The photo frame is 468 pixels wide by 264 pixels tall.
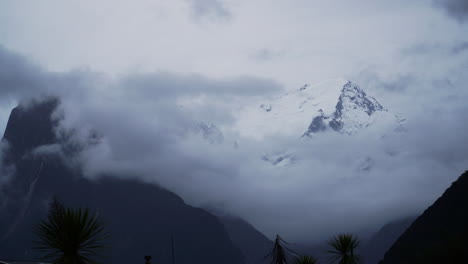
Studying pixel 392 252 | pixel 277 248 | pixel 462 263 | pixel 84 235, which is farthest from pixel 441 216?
pixel 84 235

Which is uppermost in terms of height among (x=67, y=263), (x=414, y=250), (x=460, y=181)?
(x=460, y=181)

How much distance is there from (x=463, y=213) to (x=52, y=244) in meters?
83.0

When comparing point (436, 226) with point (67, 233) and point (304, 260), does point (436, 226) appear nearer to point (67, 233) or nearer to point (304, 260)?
point (304, 260)

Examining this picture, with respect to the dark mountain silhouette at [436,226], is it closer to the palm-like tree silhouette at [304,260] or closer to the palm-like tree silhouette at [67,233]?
the palm-like tree silhouette at [304,260]

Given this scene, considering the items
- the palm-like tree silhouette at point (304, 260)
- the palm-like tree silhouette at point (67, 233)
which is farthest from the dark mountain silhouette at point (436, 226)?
the palm-like tree silhouette at point (67, 233)

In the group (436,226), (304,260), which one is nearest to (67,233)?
(304,260)

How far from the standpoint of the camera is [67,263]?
3556 cm

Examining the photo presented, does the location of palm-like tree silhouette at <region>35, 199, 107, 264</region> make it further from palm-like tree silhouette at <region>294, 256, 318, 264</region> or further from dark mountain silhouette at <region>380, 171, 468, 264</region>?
dark mountain silhouette at <region>380, 171, 468, 264</region>

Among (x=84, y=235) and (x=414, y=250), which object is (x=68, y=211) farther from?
(x=414, y=250)

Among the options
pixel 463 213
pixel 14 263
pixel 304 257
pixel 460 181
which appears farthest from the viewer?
pixel 460 181

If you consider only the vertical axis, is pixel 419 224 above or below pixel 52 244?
above

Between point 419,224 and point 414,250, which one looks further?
point 419,224

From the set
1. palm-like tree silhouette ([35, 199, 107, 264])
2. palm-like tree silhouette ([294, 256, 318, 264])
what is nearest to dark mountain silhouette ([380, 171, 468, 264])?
palm-like tree silhouette ([294, 256, 318, 264])

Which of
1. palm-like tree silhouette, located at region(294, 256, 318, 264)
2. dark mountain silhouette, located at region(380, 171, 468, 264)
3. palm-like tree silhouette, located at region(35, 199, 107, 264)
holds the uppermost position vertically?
dark mountain silhouette, located at region(380, 171, 468, 264)
